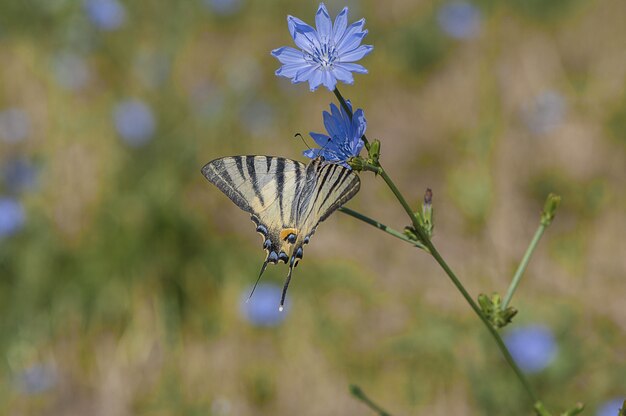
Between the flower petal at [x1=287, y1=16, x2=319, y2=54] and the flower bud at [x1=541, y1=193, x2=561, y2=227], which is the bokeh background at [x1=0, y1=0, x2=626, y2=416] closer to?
the flower bud at [x1=541, y1=193, x2=561, y2=227]

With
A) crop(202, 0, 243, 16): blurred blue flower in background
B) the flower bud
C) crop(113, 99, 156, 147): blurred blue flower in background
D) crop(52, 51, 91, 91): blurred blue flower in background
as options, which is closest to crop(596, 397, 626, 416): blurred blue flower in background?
the flower bud

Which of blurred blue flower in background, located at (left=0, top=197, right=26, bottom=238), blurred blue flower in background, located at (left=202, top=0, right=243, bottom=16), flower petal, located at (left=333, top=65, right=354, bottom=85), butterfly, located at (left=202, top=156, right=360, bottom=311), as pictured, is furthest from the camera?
blurred blue flower in background, located at (left=202, top=0, right=243, bottom=16)

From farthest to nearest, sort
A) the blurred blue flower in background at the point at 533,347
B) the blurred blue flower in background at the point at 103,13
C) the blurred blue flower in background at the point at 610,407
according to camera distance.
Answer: the blurred blue flower in background at the point at 103,13
the blurred blue flower in background at the point at 533,347
the blurred blue flower in background at the point at 610,407

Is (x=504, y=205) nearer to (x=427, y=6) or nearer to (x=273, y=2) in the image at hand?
(x=427, y=6)

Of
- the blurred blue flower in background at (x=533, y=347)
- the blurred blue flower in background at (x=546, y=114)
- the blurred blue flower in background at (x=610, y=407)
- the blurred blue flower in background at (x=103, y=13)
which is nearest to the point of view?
the blurred blue flower in background at (x=610, y=407)

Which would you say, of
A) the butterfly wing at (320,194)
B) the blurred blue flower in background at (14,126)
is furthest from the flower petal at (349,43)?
the blurred blue flower in background at (14,126)

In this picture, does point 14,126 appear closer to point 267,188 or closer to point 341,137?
point 267,188

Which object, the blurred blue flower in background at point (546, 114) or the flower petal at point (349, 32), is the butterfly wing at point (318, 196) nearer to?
the flower petal at point (349, 32)
